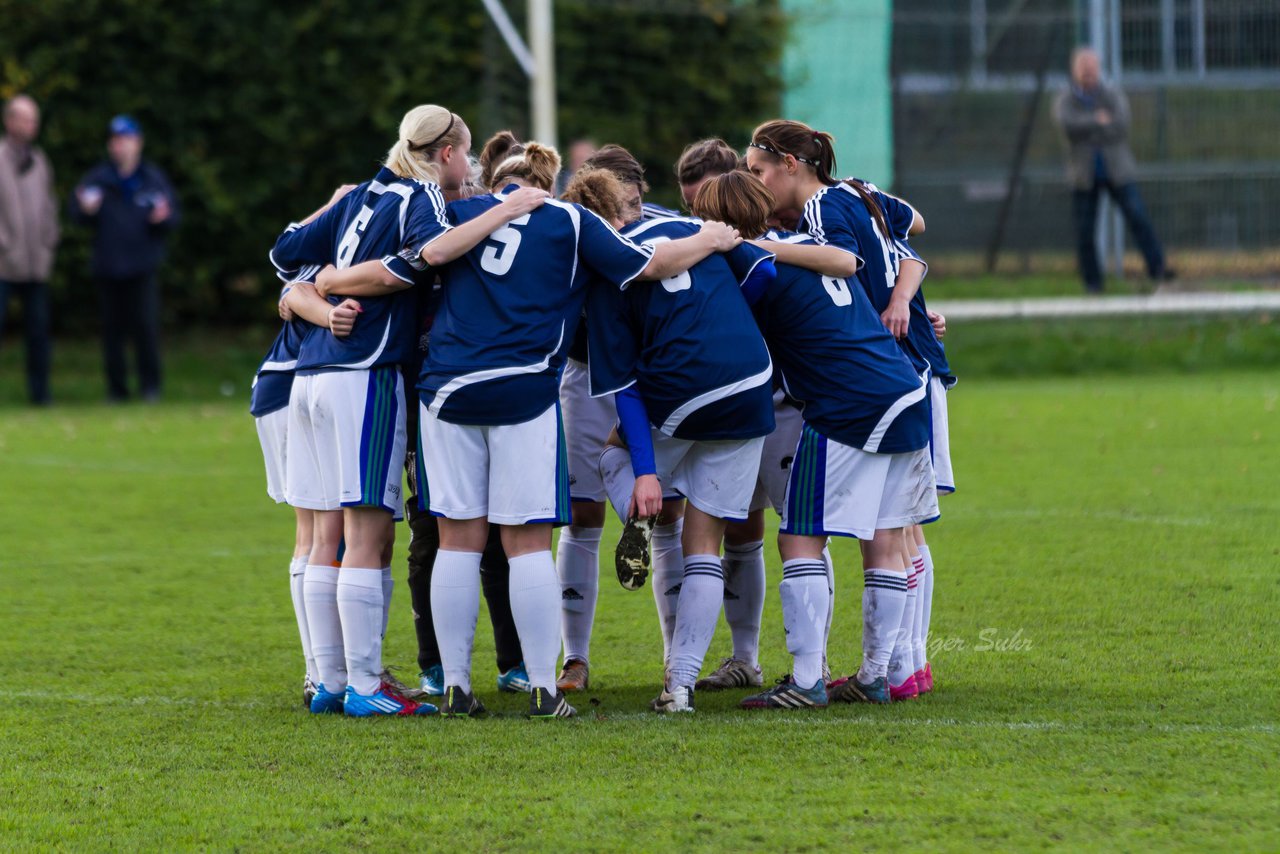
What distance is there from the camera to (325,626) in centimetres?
532

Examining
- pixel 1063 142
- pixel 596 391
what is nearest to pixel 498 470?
pixel 596 391

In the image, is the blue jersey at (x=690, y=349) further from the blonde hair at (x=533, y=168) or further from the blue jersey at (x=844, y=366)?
the blonde hair at (x=533, y=168)

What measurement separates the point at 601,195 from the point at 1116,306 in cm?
1159

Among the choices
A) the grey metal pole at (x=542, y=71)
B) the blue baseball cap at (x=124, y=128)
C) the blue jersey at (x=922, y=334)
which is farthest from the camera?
the grey metal pole at (x=542, y=71)

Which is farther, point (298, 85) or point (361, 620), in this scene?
point (298, 85)

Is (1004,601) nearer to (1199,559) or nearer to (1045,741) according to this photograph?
(1199,559)

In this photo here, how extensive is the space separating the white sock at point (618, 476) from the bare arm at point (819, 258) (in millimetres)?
789

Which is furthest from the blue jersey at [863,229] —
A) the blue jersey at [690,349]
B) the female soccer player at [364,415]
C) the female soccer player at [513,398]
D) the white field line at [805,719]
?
the white field line at [805,719]

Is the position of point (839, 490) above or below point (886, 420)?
below

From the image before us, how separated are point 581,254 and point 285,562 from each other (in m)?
3.54

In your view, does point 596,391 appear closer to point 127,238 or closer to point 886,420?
point 886,420

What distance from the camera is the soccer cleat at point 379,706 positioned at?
5199 mm

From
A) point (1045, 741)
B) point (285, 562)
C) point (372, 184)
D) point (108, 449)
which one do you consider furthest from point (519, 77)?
point (1045, 741)

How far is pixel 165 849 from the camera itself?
3.94m
